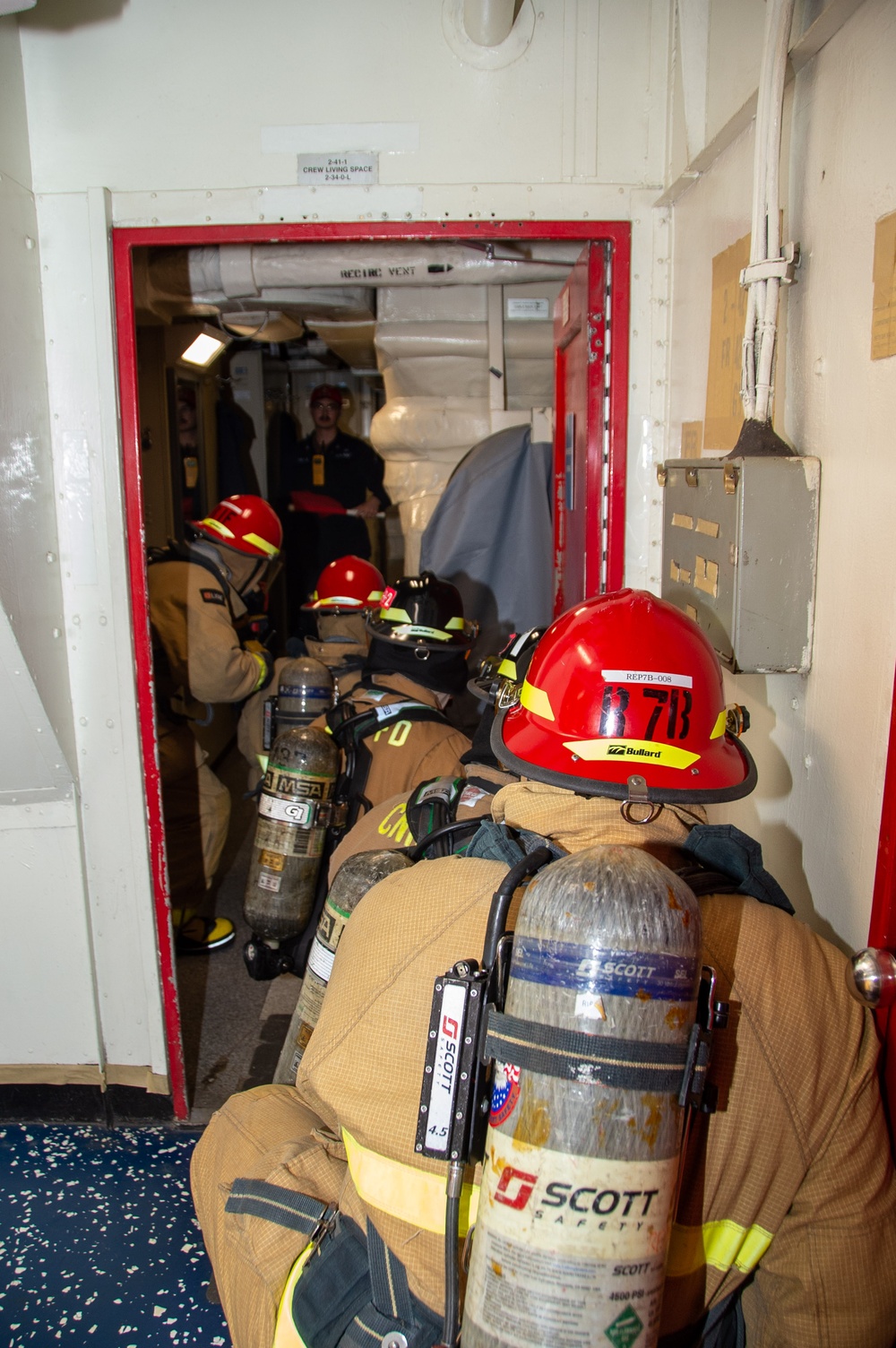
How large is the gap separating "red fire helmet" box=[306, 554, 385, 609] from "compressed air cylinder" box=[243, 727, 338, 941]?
1.61 metres

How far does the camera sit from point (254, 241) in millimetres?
2656

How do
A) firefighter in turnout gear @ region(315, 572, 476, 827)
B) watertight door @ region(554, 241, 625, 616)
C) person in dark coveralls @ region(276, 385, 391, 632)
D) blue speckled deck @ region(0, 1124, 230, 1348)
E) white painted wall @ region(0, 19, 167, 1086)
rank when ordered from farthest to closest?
person in dark coveralls @ region(276, 385, 391, 632)
firefighter in turnout gear @ region(315, 572, 476, 827)
watertight door @ region(554, 241, 625, 616)
white painted wall @ region(0, 19, 167, 1086)
blue speckled deck @ region(0, 1124, 230, 1348)

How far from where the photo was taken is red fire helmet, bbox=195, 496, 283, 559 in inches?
182

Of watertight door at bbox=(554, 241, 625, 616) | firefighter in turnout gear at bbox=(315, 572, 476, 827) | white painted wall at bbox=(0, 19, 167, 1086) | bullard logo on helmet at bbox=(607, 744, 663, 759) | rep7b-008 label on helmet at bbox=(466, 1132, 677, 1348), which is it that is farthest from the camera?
firefighter in turnout gear at bbox=(315, 572, 476, 827)

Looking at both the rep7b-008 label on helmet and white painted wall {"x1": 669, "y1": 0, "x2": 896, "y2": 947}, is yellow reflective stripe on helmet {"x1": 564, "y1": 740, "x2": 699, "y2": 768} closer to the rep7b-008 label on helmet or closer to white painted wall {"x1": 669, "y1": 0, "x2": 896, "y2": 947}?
white painted wall {"x1": 669, "y1": 0, "x2": 896, "y2": 947}

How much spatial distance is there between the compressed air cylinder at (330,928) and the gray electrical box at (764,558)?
0.78 meters

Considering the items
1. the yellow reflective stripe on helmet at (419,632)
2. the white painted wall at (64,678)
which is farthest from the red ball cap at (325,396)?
the white painted wall at (64,678)

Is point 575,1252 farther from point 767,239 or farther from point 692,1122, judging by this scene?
point 767,239

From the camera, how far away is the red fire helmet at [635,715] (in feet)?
5.05

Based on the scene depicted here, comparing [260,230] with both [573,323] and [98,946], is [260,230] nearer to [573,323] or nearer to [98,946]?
[573,323]

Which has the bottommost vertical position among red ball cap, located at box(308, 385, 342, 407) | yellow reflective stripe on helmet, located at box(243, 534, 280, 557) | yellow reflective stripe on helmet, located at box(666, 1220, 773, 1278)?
yellow reflective stripe on helmet, located at box(666, 1220, 773, 1278)

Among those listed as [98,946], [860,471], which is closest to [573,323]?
[860,471]

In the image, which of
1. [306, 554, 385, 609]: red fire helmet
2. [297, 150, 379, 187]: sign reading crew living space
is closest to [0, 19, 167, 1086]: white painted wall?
[297, 150, 379, 187]: sign reading crew living space

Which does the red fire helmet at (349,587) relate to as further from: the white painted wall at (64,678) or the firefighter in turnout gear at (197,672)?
the white painted wall at (64,678)
